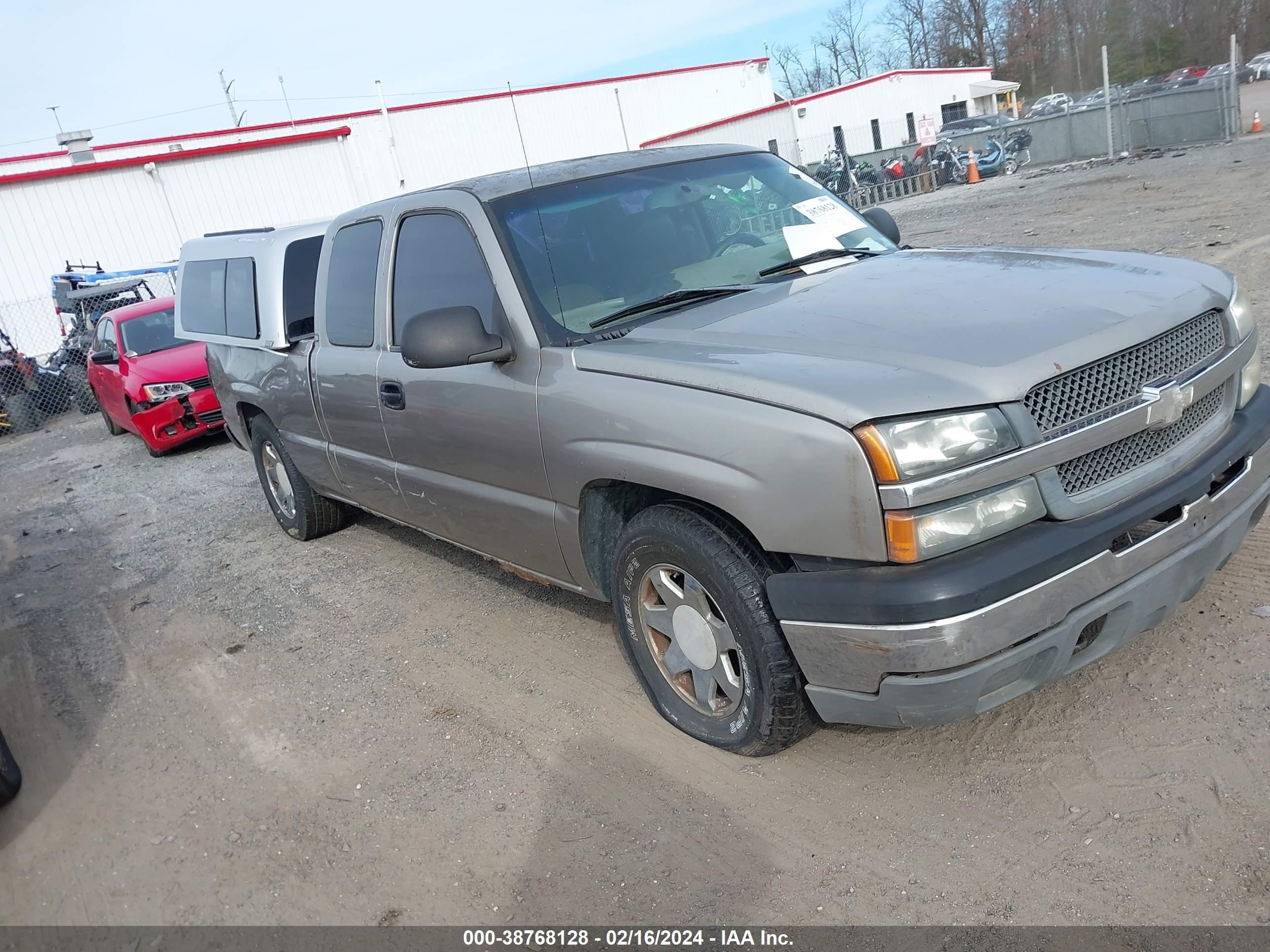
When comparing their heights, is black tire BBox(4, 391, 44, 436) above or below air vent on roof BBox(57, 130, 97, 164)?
below

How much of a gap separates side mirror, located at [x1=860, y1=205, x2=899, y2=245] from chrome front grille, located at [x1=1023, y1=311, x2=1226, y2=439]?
160 cm

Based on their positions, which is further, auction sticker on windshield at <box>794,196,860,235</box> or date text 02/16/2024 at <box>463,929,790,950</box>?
auction sticker on windshield at <box>794,196,860,235</box>

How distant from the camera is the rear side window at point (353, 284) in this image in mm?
4586

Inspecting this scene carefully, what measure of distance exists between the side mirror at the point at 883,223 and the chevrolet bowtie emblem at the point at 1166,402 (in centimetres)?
177

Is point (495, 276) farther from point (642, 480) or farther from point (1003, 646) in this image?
point (1003, 646)

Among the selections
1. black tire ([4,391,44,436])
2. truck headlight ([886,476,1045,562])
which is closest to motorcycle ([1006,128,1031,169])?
black tire ([4,391,44,436])

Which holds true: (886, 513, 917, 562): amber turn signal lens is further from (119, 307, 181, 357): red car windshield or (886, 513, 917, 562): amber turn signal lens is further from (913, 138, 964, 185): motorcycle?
(913, 138, 964, 185): motorcycle

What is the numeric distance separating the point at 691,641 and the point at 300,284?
374 centimetres

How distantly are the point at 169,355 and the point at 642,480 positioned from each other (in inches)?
386

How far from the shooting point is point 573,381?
340cm

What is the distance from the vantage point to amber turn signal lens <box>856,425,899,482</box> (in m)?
2.52

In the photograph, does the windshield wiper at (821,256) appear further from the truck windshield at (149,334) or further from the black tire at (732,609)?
the truck windshield at (149,334)

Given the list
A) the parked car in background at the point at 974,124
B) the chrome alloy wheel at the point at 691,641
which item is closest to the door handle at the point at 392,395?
the chrome alloy wheel at the point at 691,641

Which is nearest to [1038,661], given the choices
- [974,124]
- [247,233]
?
[247,233]
